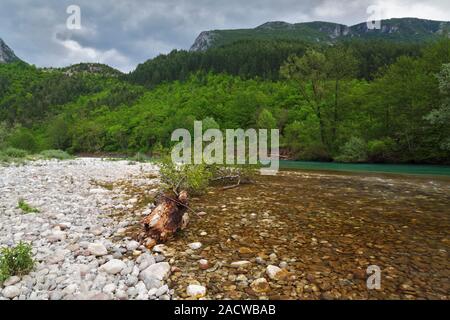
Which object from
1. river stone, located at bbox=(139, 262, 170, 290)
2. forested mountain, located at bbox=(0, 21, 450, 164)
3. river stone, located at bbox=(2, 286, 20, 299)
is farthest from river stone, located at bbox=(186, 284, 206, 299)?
forested mountain, located at bbox=(0, 21, 450, 164)

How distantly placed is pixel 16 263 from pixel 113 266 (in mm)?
1321

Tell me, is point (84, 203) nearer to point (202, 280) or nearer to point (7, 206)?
point (7, 206)

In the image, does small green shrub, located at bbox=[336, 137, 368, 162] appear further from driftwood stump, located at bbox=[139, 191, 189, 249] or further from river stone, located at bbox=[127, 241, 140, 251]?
river stone, located at bbox=[127, 241, 140, 251]

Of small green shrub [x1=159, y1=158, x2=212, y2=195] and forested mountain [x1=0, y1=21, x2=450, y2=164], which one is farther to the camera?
forested mountain [x1=0, y1=21, x2=450, y2=164]

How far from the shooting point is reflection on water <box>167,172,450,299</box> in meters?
3.77

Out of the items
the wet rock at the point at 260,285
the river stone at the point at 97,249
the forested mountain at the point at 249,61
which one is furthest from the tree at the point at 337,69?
the forested mountain at the point at 249,61

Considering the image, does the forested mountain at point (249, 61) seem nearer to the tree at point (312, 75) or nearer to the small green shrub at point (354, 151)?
the tree at point (312, 75)

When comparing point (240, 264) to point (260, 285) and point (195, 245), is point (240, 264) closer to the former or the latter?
point (260, 285)

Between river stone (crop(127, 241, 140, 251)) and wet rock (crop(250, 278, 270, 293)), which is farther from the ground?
river stone (crop(127, 241, 140, 251))

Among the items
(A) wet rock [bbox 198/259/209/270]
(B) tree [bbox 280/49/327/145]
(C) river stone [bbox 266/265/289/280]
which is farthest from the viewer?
(B) tree [bbox 280/49/327/145]

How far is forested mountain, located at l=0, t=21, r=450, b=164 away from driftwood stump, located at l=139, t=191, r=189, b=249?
3.21 metres

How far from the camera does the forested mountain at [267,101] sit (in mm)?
30797

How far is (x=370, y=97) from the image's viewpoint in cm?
3631

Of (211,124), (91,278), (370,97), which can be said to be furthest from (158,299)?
(211,124)
